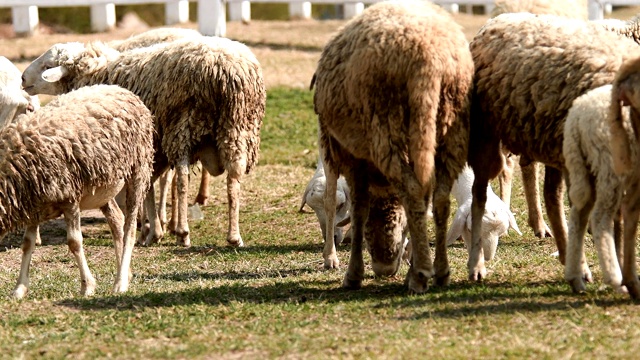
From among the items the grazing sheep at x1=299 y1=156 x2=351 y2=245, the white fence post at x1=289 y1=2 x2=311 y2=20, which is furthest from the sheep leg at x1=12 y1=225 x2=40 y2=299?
the white fence post at x1=289 y1=2 x2=311 y2=20

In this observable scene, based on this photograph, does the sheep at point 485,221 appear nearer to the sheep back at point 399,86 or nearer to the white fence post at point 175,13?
the sheep back at point 399,86

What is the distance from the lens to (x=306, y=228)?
11.1 metres

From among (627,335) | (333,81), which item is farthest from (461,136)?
(627,335)

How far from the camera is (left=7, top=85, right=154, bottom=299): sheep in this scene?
25.0ft

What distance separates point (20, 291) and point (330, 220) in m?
2.59

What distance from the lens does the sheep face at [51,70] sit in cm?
1110

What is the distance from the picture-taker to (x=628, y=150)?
6.37m

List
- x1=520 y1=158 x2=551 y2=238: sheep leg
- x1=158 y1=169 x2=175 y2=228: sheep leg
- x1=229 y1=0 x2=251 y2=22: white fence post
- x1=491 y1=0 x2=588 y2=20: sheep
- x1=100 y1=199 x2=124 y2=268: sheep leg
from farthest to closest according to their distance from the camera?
1. x1=229 y1=0 x2=251 y2=22: white fence post
2. x1=158 y1=169 x2=175 y2=228: sheep leg
3. x1=491 y1=0 x2=588 y2=20: sheep
4. x1=520 y1=158 x2=551 y2=238: sheep leg
5. x1=100 y1=199 x2=124 y2=268: sheep leg

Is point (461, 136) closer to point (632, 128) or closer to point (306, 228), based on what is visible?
point (632, 128)

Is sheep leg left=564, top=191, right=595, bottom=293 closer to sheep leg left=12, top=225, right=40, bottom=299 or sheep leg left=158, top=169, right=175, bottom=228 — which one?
sheep leg left=12, top=225, right=40, bottom=299

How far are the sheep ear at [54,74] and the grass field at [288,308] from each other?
1.51 meters

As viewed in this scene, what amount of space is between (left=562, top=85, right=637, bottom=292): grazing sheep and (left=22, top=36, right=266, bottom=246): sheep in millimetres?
3982

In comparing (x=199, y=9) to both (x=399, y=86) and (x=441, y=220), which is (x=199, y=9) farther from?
(x=399, y=86)

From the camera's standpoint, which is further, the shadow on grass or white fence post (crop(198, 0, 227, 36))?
white fence post (crop(198, 0, 227, 36))
